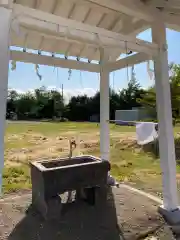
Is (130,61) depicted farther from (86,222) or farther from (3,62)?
(86,222)

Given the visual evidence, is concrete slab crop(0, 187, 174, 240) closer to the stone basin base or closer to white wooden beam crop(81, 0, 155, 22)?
the stone basin base

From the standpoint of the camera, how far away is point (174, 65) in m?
8.01

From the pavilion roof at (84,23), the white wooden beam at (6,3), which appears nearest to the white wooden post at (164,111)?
the pavilion roof at (84,23)

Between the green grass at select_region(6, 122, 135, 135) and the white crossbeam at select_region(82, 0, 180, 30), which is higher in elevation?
the white crossbeam at select_region(82, 0, 180, 30)

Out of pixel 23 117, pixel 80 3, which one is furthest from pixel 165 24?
pixel 23 117

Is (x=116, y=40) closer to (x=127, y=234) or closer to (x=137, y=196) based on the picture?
(x=127, y=234)

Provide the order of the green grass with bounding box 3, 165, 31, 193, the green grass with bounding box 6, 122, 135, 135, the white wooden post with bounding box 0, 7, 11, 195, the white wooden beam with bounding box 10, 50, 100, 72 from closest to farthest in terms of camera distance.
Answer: the white wooden post with bounding box 0, 7, 11, 195 → the white wooden beam with bounding box 10, 50, 100, 72 → the green grass with bounding box 3, 165, 31, 193 → the green grass with bounding box 6, 122, 135, 135

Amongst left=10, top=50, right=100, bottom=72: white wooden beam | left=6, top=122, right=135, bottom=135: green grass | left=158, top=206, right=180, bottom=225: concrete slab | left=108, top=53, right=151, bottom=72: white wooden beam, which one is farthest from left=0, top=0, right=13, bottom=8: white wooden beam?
left=6, top=122, right=135, bottom=135: green grass

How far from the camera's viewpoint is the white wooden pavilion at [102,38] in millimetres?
1443

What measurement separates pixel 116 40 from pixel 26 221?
1.96m

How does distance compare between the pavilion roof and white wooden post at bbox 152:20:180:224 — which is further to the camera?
white wooden post at bbox 152:20:180:224

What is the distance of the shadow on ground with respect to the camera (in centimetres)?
191

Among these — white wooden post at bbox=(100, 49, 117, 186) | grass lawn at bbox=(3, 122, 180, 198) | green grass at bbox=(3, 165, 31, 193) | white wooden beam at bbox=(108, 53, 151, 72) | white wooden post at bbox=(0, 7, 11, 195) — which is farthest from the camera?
grass lawn at bbox=(3, 122, 180, 198)

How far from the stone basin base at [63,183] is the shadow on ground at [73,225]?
0.10 meters
